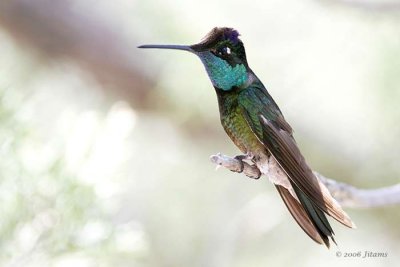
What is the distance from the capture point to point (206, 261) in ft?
7.88

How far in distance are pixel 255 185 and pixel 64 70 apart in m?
0.75

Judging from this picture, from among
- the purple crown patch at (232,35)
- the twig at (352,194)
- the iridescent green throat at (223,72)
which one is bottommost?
the twig at (352,194)

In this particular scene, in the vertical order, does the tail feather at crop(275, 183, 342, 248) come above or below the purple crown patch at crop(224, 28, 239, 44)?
below

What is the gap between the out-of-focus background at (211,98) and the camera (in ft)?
7.16

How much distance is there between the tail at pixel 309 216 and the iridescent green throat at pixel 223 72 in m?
0.22

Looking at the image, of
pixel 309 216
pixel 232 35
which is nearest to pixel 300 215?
pixel 309 216

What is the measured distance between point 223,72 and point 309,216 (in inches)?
13.5

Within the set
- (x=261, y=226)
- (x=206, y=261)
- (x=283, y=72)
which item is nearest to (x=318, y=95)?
(x=283, y=72)

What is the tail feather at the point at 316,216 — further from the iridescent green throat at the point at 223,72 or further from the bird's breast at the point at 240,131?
the iridescent green throat at the point at 223,72

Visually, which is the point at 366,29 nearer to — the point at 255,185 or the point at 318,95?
the point at 318,95

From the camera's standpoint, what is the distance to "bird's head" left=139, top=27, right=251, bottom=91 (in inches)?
56.0

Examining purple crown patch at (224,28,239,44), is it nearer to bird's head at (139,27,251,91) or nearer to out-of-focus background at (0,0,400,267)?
bird's head at (139,27,251,91)

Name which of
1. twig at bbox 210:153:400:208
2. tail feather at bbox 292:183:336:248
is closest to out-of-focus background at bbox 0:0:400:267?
twig at bbox 210:153:400:208

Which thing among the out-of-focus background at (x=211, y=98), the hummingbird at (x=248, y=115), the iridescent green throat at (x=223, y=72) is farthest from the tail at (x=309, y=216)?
the out-of-focus background at (x=211, y=98)
